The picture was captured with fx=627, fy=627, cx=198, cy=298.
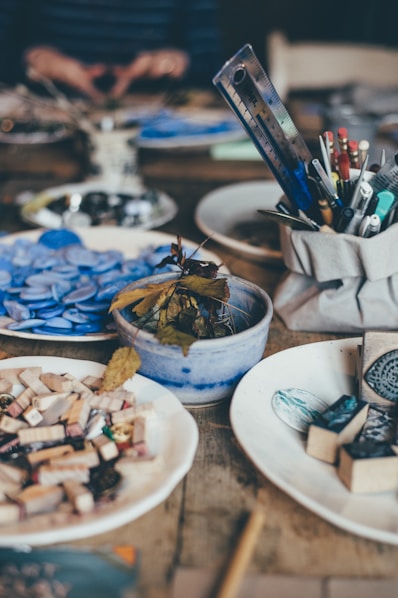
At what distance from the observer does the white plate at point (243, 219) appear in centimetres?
114

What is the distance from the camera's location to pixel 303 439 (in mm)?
684

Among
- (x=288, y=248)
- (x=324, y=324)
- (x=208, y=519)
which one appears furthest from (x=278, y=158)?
(x=208, y=519)

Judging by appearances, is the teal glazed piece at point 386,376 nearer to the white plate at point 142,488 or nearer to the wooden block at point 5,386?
the white plate at point 142,488

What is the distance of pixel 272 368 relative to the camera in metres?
0.77

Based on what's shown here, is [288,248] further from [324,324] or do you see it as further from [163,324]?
[163,324]

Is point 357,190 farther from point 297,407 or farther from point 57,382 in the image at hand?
point 57,382

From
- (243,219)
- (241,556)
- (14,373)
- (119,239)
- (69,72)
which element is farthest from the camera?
(69,72)

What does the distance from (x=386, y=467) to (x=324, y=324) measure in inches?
12.6

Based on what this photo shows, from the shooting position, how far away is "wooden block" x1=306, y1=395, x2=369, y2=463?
641 mm

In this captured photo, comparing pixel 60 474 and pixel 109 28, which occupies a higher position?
pixel 109 28

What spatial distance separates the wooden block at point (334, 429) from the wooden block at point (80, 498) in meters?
0.23

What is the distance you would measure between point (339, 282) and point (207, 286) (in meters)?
0.24

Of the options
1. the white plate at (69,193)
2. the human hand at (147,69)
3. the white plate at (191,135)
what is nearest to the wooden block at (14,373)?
the white plate at (69,193)

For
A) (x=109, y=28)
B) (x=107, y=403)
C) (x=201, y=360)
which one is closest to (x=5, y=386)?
(x=107, y=403)
